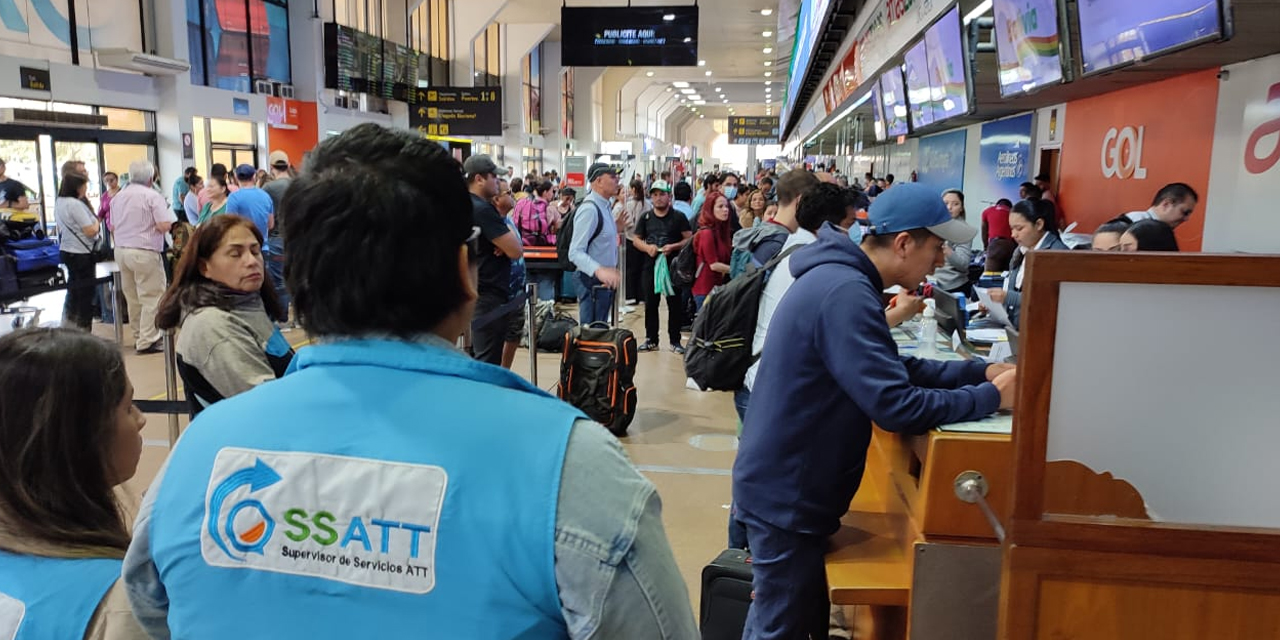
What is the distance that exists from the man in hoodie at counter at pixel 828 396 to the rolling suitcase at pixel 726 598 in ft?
1.47

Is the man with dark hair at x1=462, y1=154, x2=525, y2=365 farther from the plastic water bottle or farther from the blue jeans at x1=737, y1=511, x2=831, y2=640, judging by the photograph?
the blue jeans at x1=737, y1=511, x2=831, y2=640

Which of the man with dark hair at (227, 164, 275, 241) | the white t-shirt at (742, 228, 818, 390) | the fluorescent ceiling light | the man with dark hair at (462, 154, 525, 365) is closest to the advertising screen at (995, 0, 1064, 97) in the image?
the fluorescent ceiling light

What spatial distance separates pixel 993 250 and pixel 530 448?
19.8 ft

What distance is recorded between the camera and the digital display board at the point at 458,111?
18.4m

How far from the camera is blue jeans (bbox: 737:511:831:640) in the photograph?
238 centimetres

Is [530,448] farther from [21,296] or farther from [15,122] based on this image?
[15,122]

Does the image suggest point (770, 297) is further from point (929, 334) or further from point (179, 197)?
point (179, 197)

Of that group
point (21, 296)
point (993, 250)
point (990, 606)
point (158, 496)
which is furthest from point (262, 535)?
point (21, 296)

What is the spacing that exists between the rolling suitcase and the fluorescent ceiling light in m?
5.12

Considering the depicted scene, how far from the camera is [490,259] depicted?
5531mm

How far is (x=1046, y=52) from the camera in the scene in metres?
5.18

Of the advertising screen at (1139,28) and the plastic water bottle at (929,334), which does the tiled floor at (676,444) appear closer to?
the plastic water bottle at (929,334)

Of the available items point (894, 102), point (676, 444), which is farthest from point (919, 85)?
point (676, 444)

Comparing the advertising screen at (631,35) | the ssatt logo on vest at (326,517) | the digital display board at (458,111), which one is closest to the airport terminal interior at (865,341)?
the ssatt logo on vest at (326,517)
